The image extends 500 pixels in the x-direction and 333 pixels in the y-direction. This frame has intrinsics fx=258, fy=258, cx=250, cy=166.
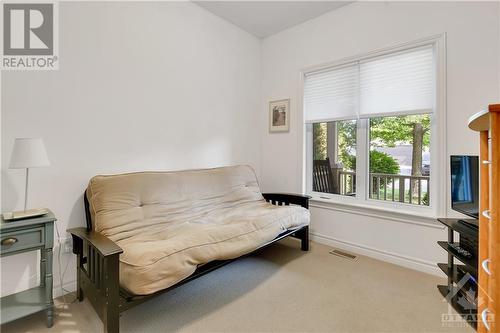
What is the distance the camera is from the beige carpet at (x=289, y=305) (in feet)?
5.45

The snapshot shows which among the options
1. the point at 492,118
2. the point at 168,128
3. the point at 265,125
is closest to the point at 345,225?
the point at 265,125

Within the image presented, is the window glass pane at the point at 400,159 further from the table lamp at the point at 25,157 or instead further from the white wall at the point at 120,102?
the table lamp at the point at 25,157

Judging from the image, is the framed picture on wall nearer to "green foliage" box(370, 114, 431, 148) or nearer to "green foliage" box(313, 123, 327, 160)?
"green foliage" box(313, 123, 327, 160)

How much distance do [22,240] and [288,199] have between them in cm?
238

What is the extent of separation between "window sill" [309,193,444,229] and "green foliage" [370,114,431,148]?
68cm

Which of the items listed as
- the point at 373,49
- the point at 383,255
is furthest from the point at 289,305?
the point at 373,49

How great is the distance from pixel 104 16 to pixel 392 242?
342 centimetres

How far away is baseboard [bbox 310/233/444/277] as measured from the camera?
2.40 m

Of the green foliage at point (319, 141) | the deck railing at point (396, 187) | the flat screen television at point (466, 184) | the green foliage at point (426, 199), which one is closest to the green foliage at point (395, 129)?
the deck railing at point (396, 187)

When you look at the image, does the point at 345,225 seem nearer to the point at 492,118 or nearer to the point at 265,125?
the point at 265,125

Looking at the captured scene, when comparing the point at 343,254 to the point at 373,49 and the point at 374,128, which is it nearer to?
the point at 374,128

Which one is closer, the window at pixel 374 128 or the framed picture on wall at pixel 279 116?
the window at pixel 374 128

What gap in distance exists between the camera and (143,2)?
2465mm

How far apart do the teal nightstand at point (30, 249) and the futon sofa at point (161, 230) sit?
192mm
